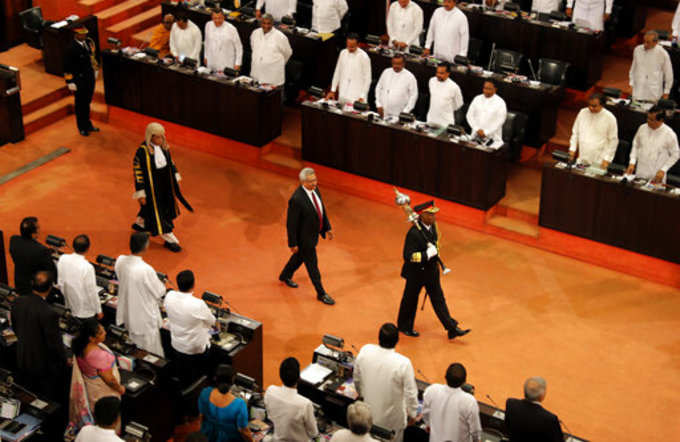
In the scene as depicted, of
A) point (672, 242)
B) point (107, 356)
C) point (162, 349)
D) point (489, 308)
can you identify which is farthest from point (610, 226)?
point (107, 356)

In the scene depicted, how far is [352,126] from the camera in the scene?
12.3 meters

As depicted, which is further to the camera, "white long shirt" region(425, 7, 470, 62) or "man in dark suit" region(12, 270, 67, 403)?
"white long shirt" region(425, 7, 470, 62)

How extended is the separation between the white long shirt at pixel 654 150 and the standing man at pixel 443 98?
89.5 inches

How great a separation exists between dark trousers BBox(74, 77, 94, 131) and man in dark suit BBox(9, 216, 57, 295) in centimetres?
504

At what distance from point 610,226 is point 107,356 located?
619 cm

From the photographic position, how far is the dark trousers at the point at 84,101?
13.4 metres

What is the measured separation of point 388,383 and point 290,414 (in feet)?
2.69

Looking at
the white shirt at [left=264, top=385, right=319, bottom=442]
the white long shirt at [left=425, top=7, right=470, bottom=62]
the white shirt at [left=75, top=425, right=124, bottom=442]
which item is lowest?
the white shirt at [left=264, top=385, right=319, bottom=442]

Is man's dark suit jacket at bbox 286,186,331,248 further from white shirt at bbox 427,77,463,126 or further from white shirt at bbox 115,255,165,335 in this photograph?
white shirt at bbox 427,77,463,126

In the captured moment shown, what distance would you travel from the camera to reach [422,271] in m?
9.44

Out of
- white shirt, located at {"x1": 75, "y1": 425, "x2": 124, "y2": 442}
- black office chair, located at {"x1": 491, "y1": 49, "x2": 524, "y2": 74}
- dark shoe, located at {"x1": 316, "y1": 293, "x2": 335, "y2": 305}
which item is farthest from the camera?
black office chair, located at {"x1": 491, "y1": 49, "x2": 524, "y2": 74}

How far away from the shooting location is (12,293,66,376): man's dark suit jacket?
24.7 feet

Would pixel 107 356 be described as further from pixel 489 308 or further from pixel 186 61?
pixel 186 61

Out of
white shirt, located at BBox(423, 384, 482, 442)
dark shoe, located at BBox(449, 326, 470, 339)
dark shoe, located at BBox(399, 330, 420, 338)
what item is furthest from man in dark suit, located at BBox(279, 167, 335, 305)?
white shirt, located at BBox(423, 384, 482, 442)
